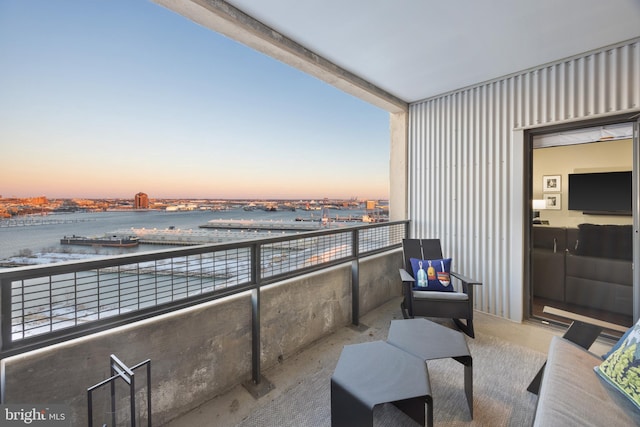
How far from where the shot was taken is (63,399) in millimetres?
1319

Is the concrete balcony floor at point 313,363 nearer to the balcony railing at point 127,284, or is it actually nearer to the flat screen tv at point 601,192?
the balcony railing at point 127,284

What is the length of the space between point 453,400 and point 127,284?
235 cm

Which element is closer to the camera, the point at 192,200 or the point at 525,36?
the point at 525,36

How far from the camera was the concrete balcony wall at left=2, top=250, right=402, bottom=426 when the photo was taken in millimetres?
1281

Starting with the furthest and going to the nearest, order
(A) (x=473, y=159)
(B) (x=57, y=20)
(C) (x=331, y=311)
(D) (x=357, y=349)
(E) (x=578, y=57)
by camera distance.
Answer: (A) (x=473, y=159) → (C) (x=331, y=311) → (E) (x=578, y=57) → (B) (x=57, y=20) → (D) (x=357, y=349)

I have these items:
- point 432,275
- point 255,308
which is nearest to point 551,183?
point 432,275

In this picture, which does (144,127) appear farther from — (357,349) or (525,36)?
(525,36)

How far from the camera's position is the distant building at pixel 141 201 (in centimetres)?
321

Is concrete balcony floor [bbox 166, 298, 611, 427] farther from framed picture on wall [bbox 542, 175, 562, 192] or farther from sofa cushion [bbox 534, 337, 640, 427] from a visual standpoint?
framed picture on wall [bbox 542, 175, 562, 192]

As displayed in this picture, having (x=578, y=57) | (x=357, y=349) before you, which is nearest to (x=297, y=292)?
(x=357, y=349)

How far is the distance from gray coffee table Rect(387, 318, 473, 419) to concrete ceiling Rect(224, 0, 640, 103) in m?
2.57

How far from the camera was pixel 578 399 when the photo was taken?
126cm

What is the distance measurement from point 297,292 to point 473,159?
9.29 feet

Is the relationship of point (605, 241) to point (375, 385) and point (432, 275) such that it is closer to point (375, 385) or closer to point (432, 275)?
point (432, 275)
